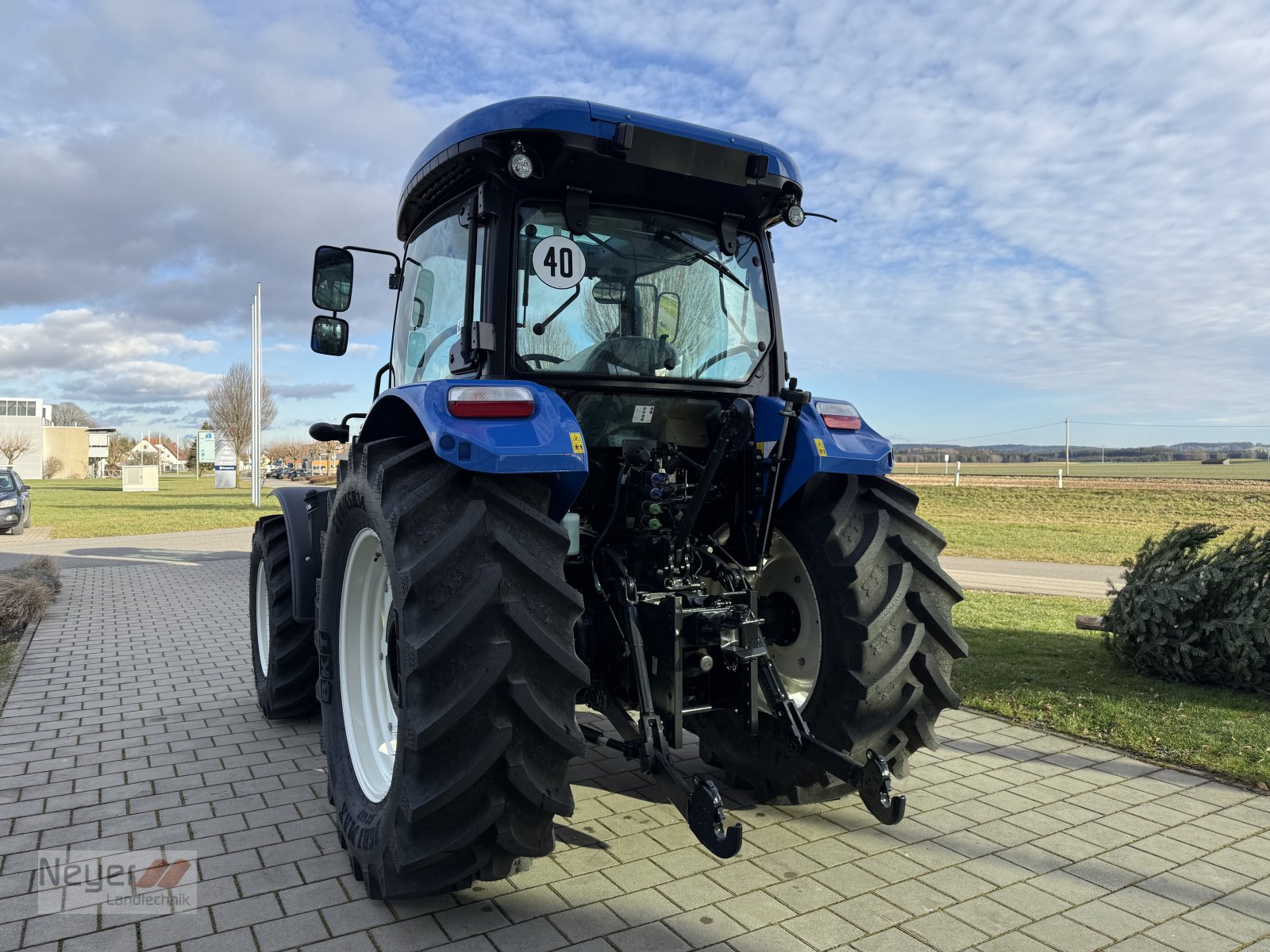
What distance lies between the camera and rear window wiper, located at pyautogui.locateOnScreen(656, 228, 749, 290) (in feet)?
11.8

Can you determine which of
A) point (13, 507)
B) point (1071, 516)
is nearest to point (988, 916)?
point (1071, 516)

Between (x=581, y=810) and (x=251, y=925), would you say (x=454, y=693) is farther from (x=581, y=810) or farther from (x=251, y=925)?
(x=581, y=810)

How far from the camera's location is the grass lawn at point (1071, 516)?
1627cm

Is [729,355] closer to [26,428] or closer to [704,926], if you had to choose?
[704,926]

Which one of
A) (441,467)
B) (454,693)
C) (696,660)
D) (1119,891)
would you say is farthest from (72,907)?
(1119,891)

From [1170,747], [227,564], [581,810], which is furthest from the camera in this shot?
[227,564]

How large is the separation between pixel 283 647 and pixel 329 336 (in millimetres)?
1782

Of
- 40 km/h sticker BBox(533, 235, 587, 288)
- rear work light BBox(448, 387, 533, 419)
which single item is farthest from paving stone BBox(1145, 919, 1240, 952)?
40 km/h sticker BBox(533, 235, 587, 288)

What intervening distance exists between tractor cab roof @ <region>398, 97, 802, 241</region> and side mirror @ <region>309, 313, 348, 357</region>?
119 centimetres

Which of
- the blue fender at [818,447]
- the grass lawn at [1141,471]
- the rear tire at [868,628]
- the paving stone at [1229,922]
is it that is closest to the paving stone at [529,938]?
the rear tire at [868,628]

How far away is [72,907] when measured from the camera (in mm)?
2920

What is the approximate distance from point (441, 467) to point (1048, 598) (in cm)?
930

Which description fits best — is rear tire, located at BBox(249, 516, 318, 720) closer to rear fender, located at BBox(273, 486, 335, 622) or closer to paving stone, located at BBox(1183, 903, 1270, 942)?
rear fender, located at BBox(273, 486, 335, 622)

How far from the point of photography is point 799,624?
12.1 feet
